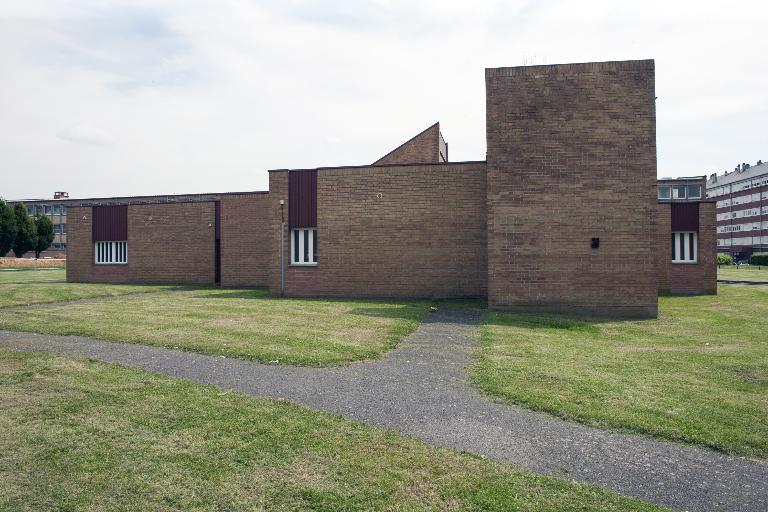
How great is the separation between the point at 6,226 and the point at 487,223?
51.9m

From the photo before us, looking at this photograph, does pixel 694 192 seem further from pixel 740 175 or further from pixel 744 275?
pixel 740 175

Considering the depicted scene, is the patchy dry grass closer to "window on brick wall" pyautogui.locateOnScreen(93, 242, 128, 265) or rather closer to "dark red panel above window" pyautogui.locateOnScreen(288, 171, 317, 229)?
"window on brick wall" pyautogui.locateOnScreen(93, 242, 128, 265)

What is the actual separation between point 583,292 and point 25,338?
13882mm

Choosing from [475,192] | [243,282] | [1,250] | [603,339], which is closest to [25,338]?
[603,339]

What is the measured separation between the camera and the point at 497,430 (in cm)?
561

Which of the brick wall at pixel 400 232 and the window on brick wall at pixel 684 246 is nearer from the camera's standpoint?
the brick wall at pixel 400 232

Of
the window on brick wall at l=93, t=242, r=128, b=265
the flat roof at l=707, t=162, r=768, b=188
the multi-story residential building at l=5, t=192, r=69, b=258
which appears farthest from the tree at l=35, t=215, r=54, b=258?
the flat roof at l=707, t=162, r=768, b=188

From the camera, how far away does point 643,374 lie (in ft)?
26.9

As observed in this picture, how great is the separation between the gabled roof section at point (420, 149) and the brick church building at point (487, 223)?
0.07m

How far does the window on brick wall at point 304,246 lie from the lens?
21703 mm

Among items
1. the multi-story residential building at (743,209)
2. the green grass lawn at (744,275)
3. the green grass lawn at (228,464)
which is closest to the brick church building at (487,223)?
the green grass lawn at (228,464)

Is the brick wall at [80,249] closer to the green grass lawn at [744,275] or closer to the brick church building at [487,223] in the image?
the brick church building at [487,223]

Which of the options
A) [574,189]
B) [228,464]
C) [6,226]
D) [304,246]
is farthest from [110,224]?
[6,226]

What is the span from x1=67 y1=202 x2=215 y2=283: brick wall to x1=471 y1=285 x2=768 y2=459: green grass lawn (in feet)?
60.0
